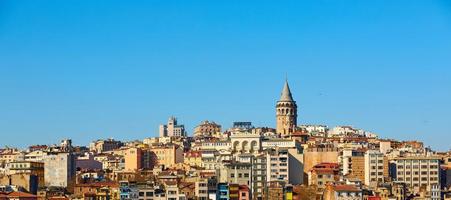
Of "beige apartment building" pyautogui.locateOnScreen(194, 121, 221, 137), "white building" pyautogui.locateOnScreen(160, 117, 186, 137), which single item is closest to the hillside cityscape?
"beige apartment building" pyautogui.locateOnScreen(194, 121, 221, 137)

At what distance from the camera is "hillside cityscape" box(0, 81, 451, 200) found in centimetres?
3834

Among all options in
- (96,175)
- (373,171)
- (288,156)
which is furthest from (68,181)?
(373,171)

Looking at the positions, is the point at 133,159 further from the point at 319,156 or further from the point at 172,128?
the point at 172,128

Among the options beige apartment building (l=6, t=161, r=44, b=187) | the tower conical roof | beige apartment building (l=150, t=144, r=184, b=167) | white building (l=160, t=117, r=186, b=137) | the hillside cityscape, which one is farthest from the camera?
white building (l=160, t=117, r=186, b=137)

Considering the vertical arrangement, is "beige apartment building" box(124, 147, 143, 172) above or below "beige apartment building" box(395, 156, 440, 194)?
above

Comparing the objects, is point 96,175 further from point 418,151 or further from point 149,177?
point 418,151

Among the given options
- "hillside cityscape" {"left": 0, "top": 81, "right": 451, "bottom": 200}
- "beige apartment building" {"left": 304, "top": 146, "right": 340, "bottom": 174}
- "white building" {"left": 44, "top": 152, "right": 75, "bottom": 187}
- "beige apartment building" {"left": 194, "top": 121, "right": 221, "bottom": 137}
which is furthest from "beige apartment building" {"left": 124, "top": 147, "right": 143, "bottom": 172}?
"beige apartment building" {"left": 194, "top": 121, "right": 221, "bottom": 137}

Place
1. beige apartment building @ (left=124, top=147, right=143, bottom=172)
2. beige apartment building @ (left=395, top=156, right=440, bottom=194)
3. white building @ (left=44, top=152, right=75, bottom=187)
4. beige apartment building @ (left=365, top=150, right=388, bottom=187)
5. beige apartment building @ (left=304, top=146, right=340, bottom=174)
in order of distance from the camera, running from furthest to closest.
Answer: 1. beige apartment building @ (left=124, top=147, right=143, bottom=172)
2. beige apartment building @ (left=304, top=146, right=340, bottom=174)
3. white building @ (left=44, top=152, right=75, bottom=187)
4. beige apartment building @ (left=395, top=156, right=440, bottom=194)
5. beige apartment building @ (left=365, top=150, right=388, bottom=187)

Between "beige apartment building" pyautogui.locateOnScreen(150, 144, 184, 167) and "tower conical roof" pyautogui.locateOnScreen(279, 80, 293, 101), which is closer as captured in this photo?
"beige apartment building" pyautogui.locateOnScreen(150, 144, 184, 167)

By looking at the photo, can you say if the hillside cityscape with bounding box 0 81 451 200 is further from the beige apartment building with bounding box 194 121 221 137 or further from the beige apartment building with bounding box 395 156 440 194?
the beige apartment building with bounding box 194 121 221 137

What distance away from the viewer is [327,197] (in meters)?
38.2

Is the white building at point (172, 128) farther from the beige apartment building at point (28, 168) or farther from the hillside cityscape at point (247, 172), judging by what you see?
the beige apartment building at point (28, 168)

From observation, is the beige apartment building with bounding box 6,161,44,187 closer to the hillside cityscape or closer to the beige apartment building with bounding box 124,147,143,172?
the hillside cityscape

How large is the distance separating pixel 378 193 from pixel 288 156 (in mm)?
6650
